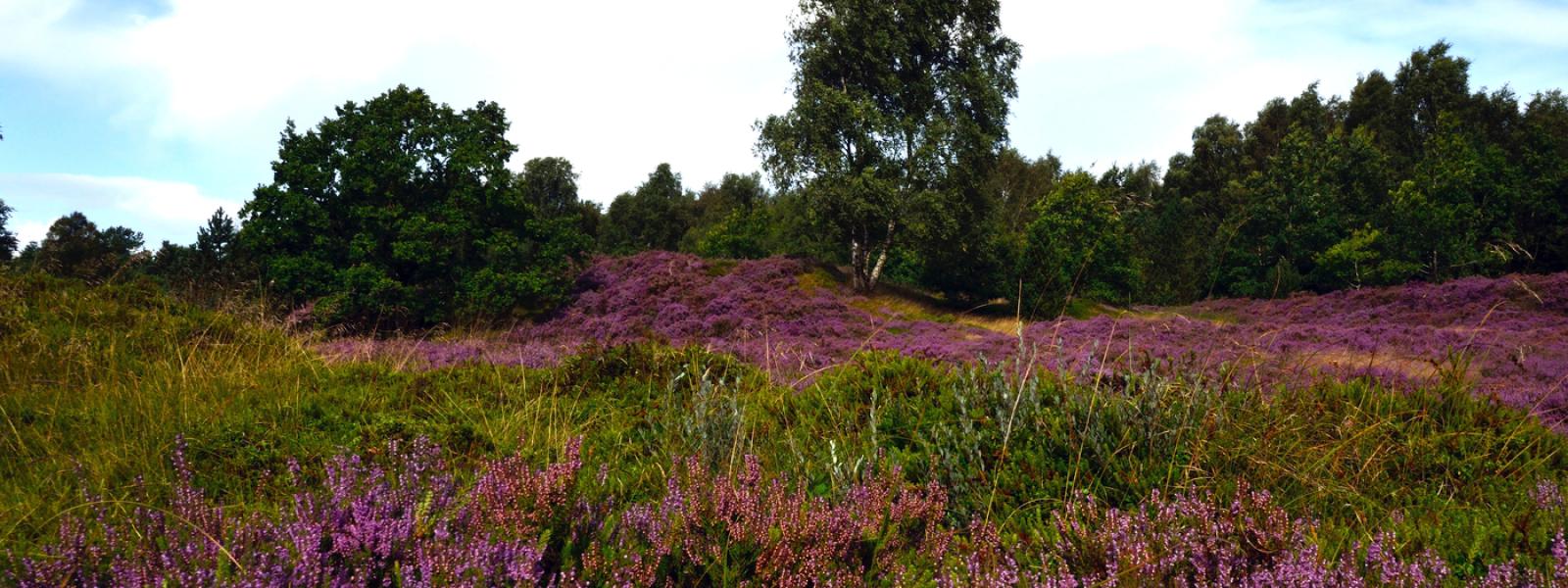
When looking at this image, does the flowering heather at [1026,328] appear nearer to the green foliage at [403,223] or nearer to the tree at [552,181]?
the green foliage at [403,223]

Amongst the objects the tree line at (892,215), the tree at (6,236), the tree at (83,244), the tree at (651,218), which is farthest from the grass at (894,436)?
the tree at (651,218)

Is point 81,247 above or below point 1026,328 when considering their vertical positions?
above

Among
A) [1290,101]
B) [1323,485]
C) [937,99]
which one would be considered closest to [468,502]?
[1323,485]

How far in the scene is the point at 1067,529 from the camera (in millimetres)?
3229

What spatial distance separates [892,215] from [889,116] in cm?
377

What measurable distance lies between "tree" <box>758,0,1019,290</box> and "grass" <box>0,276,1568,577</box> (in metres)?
20.4

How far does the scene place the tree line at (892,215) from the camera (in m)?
21.2

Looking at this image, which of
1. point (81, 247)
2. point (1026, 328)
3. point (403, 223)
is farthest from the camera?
point (81, 247)

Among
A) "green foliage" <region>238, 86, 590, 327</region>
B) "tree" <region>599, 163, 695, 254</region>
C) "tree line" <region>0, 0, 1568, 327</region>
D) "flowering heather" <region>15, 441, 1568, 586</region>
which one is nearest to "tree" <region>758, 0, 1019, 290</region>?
"tree line" <region>0, 0, 1568, 327</region>

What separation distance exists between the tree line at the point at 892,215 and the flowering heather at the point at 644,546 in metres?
9.22

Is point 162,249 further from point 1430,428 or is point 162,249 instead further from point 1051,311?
point 1430,428

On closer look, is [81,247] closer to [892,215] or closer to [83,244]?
[83,244]

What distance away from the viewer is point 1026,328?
54.7ft

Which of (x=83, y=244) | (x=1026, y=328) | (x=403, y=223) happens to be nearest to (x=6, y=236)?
(x=83, y=244)
